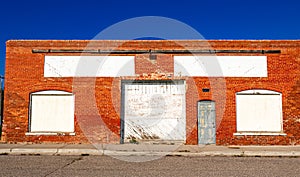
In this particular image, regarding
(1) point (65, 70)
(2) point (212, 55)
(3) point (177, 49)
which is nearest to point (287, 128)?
(2) point (212, 55)

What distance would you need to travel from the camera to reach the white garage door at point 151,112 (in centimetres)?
1608

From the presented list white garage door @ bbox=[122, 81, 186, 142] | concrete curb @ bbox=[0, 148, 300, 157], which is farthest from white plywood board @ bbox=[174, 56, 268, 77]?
concrete curb @ bbox=[0, 148, 300, 157]

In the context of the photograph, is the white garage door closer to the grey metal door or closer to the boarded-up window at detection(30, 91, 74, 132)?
the grey metal door

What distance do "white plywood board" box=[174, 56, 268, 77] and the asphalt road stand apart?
5550mm

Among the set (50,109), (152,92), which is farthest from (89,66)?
(152,92)

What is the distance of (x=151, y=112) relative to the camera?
53.0 ft

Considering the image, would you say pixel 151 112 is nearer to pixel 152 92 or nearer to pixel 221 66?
pixel 152 92

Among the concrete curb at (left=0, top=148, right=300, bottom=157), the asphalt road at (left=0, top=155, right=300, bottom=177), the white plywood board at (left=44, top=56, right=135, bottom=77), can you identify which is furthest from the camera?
the white plywood board at (left=44, top=56, right=135, bottom=77)

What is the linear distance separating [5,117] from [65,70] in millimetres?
3414

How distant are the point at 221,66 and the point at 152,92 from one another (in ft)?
10.9

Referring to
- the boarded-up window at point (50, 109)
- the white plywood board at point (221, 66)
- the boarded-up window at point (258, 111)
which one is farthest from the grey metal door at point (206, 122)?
the boarded-up window at point (50, 109)

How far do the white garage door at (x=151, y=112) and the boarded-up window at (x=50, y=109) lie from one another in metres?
2.58

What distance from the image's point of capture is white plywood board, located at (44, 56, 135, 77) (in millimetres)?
15992

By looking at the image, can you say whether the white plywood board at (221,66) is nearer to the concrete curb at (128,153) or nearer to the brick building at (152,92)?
the brick building at (152,92)
